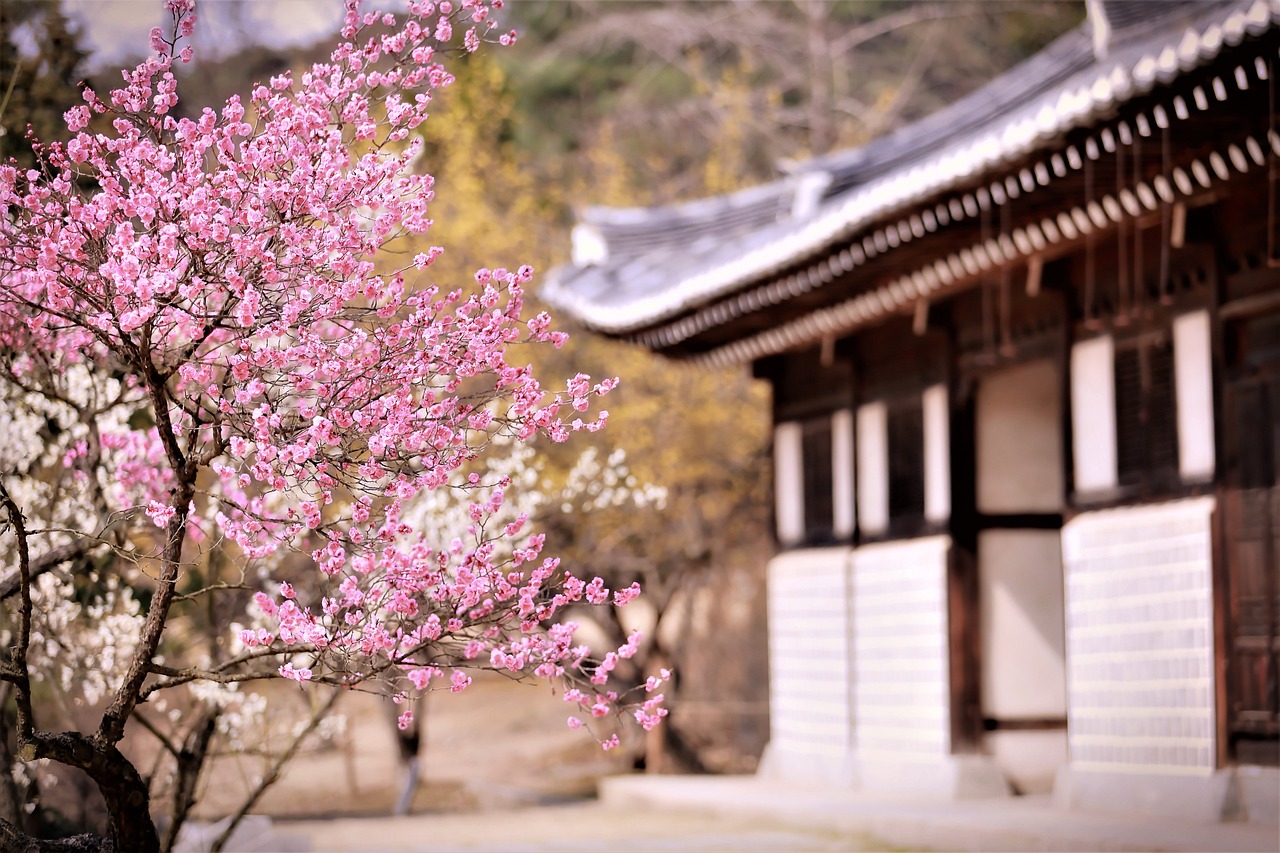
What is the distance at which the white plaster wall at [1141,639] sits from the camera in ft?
26.3

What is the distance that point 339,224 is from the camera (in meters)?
4.16

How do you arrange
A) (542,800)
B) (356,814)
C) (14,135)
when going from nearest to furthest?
1. (14,135)
2. (356,814)
3. (542,800)

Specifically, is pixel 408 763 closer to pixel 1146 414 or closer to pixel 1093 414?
pixel 1093 414

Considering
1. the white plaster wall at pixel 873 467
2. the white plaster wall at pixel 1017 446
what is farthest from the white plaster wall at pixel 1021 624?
the white plaster wall at pixel 873 467

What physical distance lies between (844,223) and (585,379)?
5.05 metres

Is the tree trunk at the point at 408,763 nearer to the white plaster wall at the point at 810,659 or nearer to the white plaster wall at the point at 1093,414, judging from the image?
the white plaster wall at the point at 810,659

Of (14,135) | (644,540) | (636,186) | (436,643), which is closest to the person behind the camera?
(436,643)

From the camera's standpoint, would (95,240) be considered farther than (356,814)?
No

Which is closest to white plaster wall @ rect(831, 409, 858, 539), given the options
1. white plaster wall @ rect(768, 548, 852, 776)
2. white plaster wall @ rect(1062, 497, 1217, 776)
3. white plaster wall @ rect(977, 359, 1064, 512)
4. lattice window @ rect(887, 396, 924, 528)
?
white plaster wall @ rect(768, 548, 852, 776)

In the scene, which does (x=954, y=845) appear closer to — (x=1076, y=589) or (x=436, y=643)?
(x=1076, y=589)

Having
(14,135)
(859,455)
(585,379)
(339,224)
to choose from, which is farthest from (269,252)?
(859,455)

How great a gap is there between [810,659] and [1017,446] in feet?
8.34

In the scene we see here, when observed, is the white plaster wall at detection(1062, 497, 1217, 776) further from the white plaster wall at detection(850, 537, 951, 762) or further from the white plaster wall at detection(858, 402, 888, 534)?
the white plaster wall at detection(858, 402, 888, 534)

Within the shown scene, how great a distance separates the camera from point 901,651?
36.3ft
